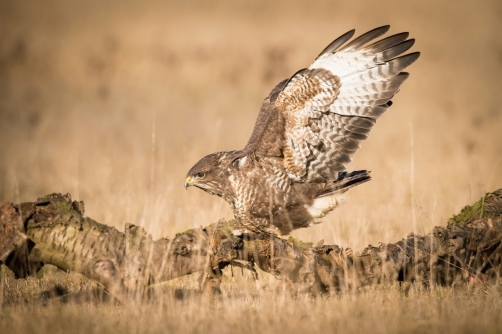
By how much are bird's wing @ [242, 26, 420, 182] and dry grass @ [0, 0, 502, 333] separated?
1.08 meters

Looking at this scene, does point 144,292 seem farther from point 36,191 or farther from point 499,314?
point 36,191

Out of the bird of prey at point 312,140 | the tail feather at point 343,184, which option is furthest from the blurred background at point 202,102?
the bird of prey at point 312,140

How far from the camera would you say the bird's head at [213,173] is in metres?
6.87

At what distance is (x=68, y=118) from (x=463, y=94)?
10500mm

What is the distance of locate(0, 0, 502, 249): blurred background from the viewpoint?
30.0ft

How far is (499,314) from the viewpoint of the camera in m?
4.51

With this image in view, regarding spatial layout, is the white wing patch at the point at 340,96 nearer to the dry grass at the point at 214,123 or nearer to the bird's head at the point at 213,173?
the bird's head at the point at 213,173

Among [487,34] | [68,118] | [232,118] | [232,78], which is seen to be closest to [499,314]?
[232,118]

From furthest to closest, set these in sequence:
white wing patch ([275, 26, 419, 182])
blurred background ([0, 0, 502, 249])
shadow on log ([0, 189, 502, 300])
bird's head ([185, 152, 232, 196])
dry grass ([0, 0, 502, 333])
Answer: blurred background ([0, 0, 502, 249]), bird's head ([185, 152, 232, 196]), white wing patch ([275, 26, 419, 182]), shadow on log ([0, 189, 502, 300]), dry grass ([0, 0, 502, 333])

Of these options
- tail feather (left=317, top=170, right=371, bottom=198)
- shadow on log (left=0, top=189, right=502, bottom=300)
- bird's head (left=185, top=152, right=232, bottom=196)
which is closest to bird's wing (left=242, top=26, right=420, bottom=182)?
tail feather (left=317, top=170, right=371, bottom=198)

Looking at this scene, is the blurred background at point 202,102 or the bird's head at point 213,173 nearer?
the bird's head at point 213,173

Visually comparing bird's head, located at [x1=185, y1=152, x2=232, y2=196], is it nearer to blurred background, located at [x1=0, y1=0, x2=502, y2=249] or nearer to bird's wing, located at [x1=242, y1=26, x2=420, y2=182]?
bird's wing, located at [x1=242, y1=26, x2=420, y2=182]

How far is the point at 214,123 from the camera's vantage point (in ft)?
52.3

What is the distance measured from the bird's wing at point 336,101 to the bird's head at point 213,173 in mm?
489
